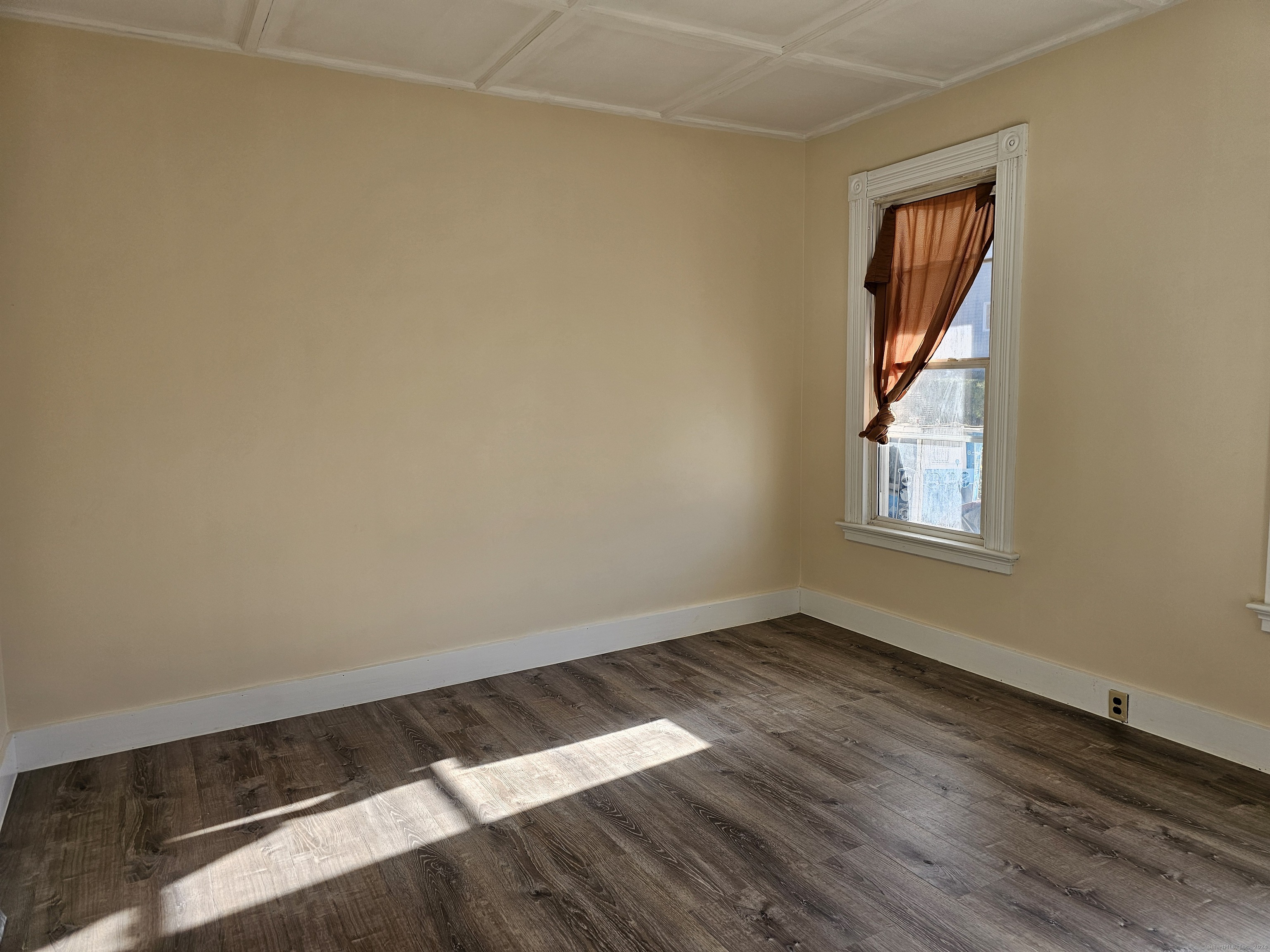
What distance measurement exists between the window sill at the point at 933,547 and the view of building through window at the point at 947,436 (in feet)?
0.36

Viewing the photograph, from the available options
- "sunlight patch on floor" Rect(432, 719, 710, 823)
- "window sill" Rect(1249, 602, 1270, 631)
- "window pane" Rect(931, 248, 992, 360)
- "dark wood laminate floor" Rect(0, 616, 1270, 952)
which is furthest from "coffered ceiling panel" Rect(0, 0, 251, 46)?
"window sill" Rect(1249, 602, 1270, 631)

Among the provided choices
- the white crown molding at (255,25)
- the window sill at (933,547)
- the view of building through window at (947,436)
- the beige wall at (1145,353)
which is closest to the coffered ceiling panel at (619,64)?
the white crown molding at (255,25)

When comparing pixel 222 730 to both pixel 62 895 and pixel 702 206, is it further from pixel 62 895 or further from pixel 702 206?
pixel 702 206

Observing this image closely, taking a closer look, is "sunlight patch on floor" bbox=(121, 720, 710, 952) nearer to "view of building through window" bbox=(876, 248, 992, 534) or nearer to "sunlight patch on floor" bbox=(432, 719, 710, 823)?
"sunlight patch on floor" bbox=(432, 719, 710, 823)

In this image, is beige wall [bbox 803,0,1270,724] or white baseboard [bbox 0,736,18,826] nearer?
white baseboard [bbox 0,736,18,826]

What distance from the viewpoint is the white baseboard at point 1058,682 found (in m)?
3.23

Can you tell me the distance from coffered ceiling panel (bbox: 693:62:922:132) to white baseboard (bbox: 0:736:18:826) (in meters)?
4.12

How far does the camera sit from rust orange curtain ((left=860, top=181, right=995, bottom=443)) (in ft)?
13.6

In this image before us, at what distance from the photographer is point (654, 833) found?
2850mm

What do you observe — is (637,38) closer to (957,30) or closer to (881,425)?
(957,30)

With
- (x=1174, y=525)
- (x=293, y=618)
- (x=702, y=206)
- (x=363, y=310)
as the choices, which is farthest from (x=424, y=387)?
(x=1174, y=525)

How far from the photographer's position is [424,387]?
4090 millimetres

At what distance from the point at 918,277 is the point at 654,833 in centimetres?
308

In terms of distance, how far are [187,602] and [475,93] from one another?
2647 millimetres
